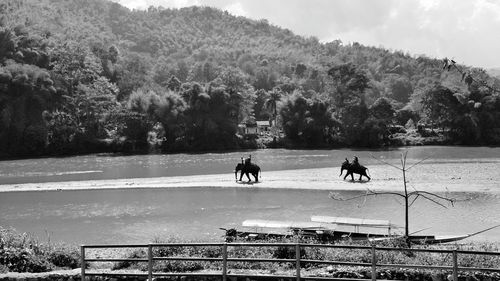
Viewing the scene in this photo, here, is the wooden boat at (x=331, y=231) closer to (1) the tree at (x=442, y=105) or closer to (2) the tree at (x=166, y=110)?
(2) the tree at (x=166, y=110)

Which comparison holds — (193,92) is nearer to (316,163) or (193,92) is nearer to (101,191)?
(316,163)

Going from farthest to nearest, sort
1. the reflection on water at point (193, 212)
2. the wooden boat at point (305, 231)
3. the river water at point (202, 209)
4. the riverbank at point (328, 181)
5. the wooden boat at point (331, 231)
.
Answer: the riverbank at point (328, 181)
the river water at point (202, 209)
the reflection on water at point (193, 212)
the wooden boat at point (305, 231)
the wooden boat at point (331, 231)

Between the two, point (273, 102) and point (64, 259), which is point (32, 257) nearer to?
point (64, 259)

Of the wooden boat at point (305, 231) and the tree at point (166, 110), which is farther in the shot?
the tree at point (166, 110)

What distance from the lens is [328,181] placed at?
138 feet

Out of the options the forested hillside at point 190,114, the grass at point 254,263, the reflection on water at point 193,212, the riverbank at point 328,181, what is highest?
the forested hillside at point 190,114

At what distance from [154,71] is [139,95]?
63647mm

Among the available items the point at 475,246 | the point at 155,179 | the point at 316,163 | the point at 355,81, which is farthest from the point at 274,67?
the point at 475,246

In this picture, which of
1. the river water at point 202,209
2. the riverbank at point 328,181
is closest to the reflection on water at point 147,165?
the river water at point 202,209

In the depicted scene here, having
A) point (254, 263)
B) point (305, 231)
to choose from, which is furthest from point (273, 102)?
point (254, 263)

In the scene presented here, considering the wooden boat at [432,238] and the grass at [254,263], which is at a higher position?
the grass at [254,263]

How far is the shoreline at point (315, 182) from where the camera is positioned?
38.4 meters

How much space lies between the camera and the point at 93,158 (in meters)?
76.9

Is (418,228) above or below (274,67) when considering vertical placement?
below
